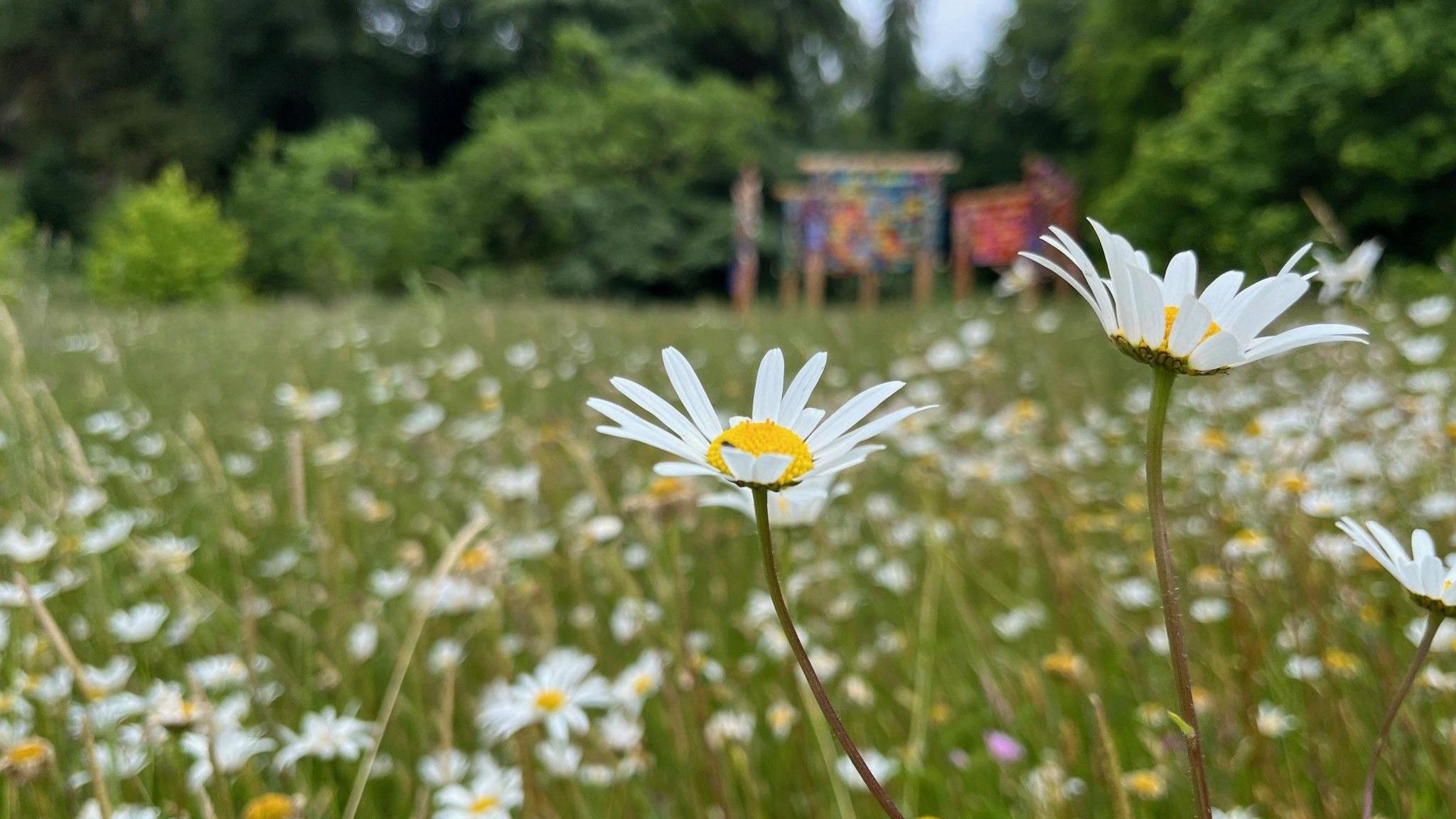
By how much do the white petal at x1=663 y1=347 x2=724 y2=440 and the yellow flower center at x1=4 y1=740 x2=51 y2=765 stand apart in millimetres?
403

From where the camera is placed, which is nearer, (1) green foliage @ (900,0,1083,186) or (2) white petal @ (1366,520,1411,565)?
(2) white petal @ (1366,520,1411,565)

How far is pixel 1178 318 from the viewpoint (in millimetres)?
232

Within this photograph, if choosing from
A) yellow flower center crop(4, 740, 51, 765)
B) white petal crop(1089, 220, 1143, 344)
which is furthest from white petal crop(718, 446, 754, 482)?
yellow flower center crop(4, 740, 51, 765)

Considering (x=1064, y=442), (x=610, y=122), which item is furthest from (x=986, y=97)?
(x=1064, y=442)

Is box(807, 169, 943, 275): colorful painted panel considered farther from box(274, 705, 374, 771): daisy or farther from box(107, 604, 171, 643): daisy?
box(274, 705, 374, 771): daisy

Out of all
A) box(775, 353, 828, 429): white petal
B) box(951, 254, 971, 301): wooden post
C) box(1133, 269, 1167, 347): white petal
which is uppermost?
box(1133, 269, 1167, 347): white petal

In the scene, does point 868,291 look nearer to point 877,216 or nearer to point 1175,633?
point 877,216

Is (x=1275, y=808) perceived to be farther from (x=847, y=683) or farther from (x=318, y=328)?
(x=318, y=328)

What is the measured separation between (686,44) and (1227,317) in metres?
12.6

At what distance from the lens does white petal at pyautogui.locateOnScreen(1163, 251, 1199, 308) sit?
0.92ft

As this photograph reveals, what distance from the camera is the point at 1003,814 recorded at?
0.63 metres

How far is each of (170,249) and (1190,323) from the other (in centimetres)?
882

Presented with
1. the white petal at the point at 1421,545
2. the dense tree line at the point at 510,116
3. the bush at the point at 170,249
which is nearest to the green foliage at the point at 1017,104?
the dense tree line at the point at 510,116

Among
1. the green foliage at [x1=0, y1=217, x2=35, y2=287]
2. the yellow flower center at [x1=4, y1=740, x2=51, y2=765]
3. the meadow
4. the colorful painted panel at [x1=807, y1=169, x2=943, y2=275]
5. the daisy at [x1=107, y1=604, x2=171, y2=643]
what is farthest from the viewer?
the colorful painted panel at [x1=807, y1=169, x2=943, y2=275]
